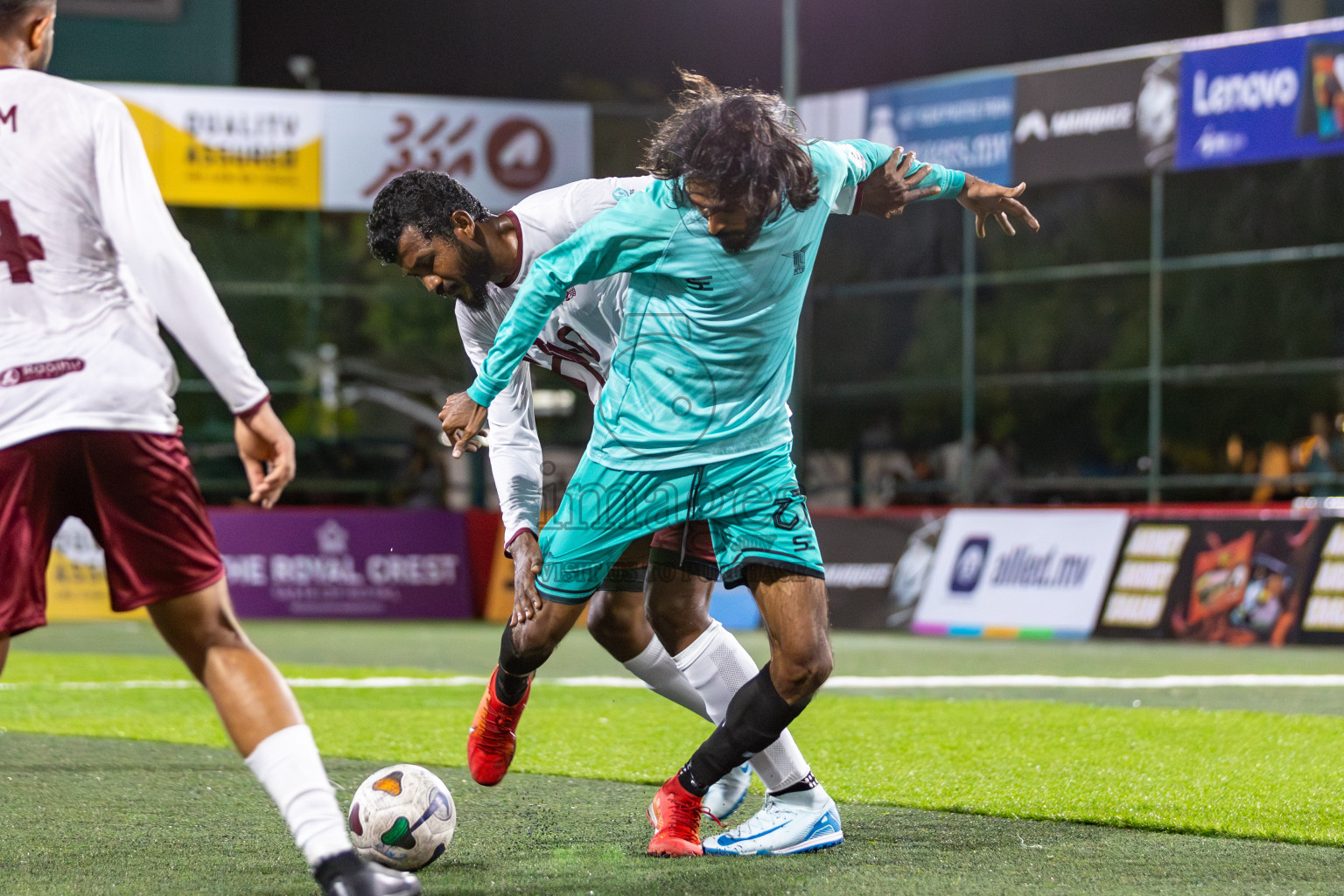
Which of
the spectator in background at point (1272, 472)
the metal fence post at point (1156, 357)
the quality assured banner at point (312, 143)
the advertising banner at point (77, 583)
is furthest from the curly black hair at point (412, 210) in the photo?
the quality assured banner at point (312, 143)

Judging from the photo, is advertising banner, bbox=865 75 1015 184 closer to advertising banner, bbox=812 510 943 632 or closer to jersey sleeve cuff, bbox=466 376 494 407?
advertising banner, bbox=812 510 943 632

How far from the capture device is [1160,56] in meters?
19.1

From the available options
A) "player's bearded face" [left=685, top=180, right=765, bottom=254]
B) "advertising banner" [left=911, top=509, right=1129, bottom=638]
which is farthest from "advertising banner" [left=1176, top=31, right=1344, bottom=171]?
"player's bearded face" [left=685, top=180, right=765, bottom=254]

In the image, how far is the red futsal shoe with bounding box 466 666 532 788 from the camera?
5156mm

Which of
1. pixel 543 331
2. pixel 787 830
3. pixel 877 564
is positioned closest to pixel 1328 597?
pixel 877 564

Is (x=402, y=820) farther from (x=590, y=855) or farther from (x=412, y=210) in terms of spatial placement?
(x=412, y=210)

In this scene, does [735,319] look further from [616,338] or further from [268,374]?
[268,374]

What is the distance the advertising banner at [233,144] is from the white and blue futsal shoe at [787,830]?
18706 millimetres

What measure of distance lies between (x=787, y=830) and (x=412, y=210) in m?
2.08

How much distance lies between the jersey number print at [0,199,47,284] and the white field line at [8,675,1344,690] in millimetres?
6869

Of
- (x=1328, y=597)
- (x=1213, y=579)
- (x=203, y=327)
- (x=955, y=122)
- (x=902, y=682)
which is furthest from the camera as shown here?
(x=955, y=122)

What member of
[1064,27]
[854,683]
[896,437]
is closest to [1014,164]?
[896,437]

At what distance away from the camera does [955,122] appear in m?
20.9

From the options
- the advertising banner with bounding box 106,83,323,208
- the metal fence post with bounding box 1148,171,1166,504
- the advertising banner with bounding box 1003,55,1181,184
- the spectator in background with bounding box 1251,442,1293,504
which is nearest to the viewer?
the advertising banner with bounding box 1003,55,1181,184
